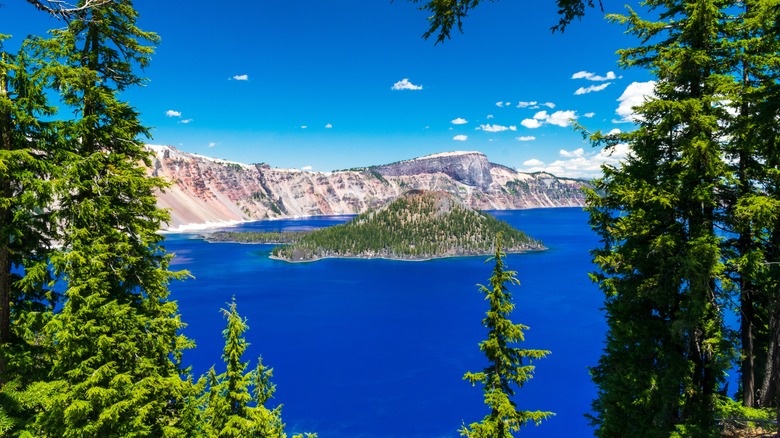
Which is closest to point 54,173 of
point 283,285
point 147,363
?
point 147,363

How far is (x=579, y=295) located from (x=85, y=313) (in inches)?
4704

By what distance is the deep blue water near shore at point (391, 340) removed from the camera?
55219 mm

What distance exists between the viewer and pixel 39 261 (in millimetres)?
11617

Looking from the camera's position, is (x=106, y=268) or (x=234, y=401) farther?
(x=234, y=401)

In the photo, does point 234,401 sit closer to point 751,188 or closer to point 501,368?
point 501,368

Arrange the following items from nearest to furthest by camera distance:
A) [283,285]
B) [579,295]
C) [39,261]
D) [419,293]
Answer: [39,261], [579,295], [419,293], [283,285]

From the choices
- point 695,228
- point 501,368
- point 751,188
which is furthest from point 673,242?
point 501,368

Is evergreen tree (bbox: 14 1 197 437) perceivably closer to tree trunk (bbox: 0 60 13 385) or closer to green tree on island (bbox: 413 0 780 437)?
tree trunk (bbox: 0 60 13 385)

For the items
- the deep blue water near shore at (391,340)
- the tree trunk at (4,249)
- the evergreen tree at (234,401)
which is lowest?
the deep blue water near shore at (391,340)

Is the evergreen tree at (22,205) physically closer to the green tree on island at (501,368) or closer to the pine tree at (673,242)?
the green tree on island at (501,368)

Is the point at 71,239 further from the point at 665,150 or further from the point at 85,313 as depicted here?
the point at 665,150

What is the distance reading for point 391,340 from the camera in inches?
3280

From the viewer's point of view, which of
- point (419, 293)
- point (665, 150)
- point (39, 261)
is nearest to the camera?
point (39, 261)

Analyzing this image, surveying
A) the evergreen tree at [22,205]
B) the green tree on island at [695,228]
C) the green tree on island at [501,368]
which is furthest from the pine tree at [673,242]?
the evergreen tree at [22,205]
